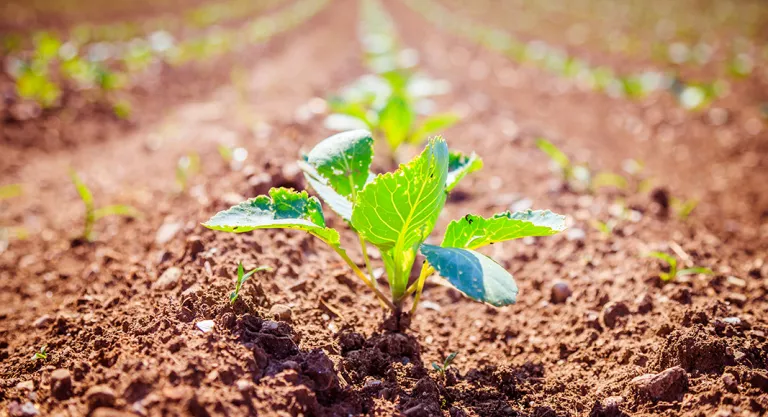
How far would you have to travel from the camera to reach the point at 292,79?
6668mm

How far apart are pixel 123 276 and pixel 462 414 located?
1.47m

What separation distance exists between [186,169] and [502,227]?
7.76 ft

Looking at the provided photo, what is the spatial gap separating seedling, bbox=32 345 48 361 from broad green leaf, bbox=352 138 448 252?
1.07 meters

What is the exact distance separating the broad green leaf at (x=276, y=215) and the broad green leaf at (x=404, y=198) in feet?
0.39

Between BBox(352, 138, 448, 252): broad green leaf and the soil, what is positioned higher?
BBox(352, 138, 448, 252): broad green leaf

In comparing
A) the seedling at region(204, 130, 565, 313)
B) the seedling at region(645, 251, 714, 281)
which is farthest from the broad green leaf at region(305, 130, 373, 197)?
the seedling at region(645, 251, 714, 281)

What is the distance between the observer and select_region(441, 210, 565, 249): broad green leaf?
1.49 meters

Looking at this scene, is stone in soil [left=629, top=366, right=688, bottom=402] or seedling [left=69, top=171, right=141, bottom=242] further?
seedling [left=69, top=171, right=141, bottom=242]

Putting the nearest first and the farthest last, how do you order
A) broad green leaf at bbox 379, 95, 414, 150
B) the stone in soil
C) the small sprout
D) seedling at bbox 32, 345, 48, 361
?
the stone in soil
seedling at bbox 32, 345, 48, 361
the small sprout
broad green leaf at bbox 379, 95, 414, 150

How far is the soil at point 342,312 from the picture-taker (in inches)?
57.7

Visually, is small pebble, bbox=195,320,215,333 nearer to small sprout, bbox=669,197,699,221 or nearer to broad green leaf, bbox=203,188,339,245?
broad green leaf, bbox=203,188,339,245

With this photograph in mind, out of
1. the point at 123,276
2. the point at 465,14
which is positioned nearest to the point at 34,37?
the point at 123,276

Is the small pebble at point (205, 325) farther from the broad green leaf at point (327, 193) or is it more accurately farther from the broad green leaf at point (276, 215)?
the broad green leaf at point (327, 193)

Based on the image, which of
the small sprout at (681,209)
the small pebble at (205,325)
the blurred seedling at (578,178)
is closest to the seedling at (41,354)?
the small pebble at (205,325)
